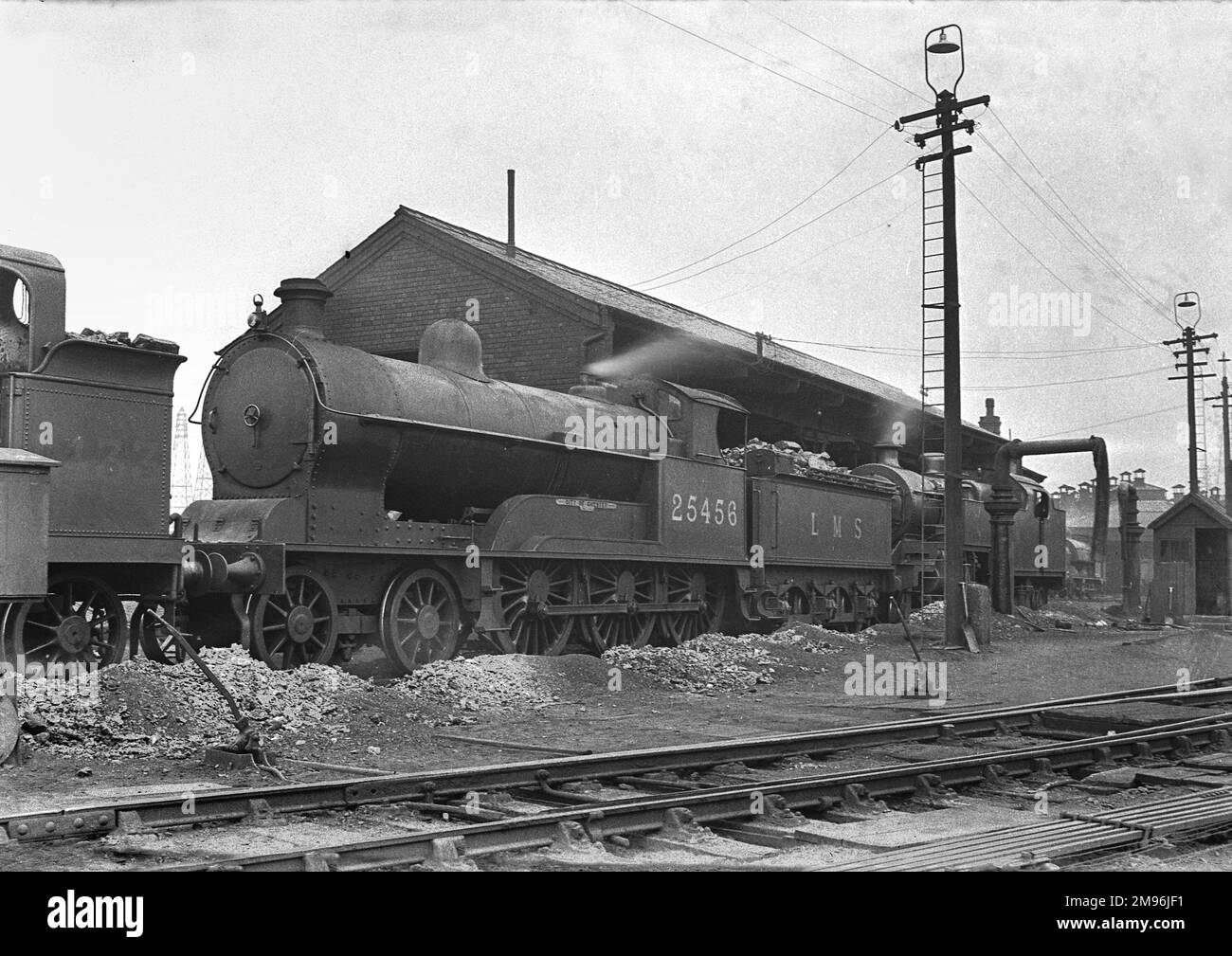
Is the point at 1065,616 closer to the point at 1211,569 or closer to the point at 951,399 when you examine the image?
the point at 1211,569

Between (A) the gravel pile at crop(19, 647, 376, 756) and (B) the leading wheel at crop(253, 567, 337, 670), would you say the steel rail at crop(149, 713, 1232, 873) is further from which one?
(B) the leading wheel at crop(253, 567, 337, 670)

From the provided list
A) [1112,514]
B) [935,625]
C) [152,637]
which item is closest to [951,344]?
[935,625]

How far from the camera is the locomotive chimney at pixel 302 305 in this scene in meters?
11.7

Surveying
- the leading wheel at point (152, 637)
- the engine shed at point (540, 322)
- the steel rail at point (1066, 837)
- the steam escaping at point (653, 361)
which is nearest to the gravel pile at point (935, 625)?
the engine shed at point (540, 322)

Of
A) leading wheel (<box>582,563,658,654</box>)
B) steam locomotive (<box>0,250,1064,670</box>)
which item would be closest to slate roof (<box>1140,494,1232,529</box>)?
steam locomotive (<box>0,250,1064,670</box>)

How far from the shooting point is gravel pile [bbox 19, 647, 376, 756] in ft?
25.6

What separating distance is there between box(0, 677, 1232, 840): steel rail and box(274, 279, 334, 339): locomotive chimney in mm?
6021

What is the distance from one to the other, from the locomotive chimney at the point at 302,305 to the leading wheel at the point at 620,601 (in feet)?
13.5

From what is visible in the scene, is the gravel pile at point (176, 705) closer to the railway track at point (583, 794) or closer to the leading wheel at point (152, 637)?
the leading wheel at point (152, 637)

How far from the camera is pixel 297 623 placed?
10.6m

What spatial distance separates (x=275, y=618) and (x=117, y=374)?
9.31ft

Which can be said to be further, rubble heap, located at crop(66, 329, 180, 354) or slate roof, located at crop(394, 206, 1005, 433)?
slate roof, located at crop(394, 206, 1005, 433)
